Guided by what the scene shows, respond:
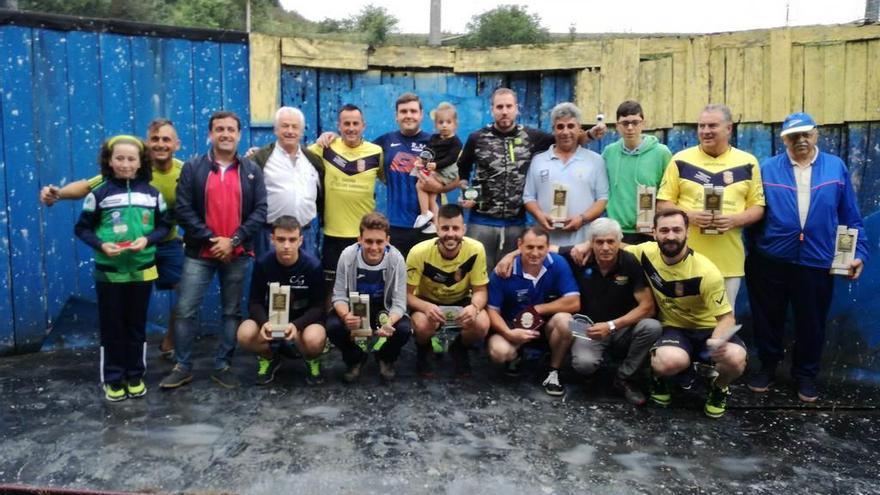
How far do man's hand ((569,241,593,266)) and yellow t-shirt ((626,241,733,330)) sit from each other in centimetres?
26

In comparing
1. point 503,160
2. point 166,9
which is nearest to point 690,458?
point 503,160

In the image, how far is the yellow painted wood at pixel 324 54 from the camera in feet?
18.1

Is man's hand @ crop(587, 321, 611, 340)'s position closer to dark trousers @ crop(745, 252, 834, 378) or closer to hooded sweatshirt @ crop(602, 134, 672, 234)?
hooded sweatshirt @ crop(602, 134, 672, 234)

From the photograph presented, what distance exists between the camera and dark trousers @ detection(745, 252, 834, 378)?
4.41m

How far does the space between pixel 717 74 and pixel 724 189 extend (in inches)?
54.9

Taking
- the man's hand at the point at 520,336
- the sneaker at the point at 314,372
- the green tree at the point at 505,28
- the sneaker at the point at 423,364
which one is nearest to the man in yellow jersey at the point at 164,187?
the sneaker at the point at 314,372

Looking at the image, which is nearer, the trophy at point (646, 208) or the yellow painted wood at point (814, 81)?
the trophy at point (646, 208)

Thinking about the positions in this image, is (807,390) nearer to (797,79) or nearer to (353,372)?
(797,79)

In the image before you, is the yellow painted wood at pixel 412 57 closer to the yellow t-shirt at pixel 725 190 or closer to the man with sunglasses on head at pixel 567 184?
the man with sunglasses on head at pixel 567 184

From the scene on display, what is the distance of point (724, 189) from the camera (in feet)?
14.3

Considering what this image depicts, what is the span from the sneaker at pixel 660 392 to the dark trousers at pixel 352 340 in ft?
4.90

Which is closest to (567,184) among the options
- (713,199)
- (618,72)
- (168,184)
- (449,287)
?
(713,199)

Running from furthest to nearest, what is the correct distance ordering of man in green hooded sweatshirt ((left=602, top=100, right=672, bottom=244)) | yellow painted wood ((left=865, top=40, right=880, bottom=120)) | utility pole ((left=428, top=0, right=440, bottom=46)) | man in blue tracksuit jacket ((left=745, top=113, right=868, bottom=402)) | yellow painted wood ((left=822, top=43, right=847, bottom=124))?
utility pole ((left=428, top=0, right=440, bottom=46))
yellow painted wood ((left=822, top=43, right=847, bottom=124))
yellow painted wood ((left=865, top=40, right=880, bottom=120))
man in green hooded sweatshirt ((left=602, top=100, right=672, bottom=244))
man in blue tracksuit jacket ((left=745, top=113, right=868, bottom=402))

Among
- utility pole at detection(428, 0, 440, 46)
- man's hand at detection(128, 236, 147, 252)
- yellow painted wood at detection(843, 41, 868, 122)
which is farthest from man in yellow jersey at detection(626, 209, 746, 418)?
utility pole at detection(428, 0, 440, 46)
